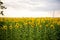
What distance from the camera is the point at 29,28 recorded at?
2896 millimetres

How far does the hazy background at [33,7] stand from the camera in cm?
291

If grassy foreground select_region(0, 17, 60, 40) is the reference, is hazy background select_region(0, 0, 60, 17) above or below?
above

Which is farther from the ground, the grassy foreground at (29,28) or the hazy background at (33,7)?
the hazy background at (33,7)

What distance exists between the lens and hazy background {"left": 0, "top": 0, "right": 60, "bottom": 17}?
2.91 m

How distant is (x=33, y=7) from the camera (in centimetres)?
293

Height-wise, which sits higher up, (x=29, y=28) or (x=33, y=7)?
(x=33, y=7)

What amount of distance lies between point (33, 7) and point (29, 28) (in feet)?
1.27

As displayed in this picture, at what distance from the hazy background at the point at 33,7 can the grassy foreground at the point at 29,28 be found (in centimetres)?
9

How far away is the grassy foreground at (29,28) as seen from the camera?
9.29 ft

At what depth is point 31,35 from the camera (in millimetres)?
2865

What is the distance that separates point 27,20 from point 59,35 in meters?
0.64

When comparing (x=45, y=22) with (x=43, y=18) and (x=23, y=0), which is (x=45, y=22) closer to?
(x=43, y=18)

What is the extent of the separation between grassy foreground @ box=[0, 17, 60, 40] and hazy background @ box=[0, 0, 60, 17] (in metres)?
0.09

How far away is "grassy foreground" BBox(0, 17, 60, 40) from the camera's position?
283cm
